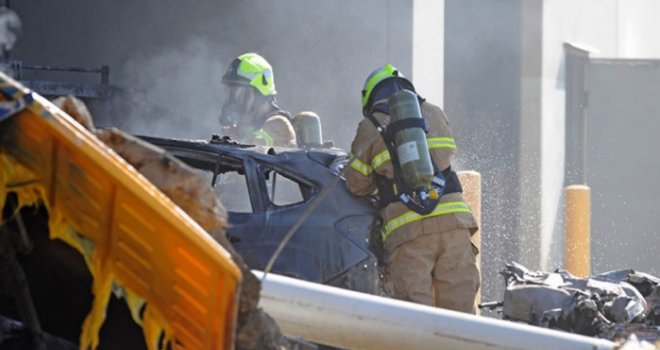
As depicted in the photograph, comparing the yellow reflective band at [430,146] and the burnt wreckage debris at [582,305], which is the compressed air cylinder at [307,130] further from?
the yellow reflective band at [430,146]

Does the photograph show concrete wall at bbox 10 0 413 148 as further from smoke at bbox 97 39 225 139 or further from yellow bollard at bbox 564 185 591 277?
yellow bollard at bbox 564 185 591 277

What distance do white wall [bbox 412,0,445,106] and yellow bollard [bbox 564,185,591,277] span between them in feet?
5.40

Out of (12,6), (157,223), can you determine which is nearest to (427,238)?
(157,223)

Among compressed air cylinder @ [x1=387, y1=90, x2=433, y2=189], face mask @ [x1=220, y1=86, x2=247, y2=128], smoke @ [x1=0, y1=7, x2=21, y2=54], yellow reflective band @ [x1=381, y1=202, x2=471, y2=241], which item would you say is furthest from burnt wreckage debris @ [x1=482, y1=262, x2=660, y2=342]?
smoke @ [x1=0, y1=7, x2=21, y2=54]

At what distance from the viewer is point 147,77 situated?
41.7 ft

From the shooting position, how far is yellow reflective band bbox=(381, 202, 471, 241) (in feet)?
20.3

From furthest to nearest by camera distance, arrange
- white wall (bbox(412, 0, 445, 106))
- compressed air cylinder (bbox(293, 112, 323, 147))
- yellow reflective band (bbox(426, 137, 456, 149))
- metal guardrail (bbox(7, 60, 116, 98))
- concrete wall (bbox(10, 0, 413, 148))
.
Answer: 1. concrete wall (bbox(10, 0, 413, 148))
2. white wall (bbox(412, 0, 445, 106))
3. metal guardrail (bbox(7, 60, 116, 98))
4. compressed air cylinder (bbox(293, 112, 323, 147))
5. yellow reflective band (bbox(426, 137, 456, 149))

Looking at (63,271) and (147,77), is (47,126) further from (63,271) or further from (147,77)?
(147,77)

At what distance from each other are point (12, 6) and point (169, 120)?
1966 millimetres

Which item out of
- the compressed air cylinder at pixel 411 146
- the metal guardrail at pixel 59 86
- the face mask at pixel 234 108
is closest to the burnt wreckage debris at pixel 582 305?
the compressed air cylinder at pixel 411 146

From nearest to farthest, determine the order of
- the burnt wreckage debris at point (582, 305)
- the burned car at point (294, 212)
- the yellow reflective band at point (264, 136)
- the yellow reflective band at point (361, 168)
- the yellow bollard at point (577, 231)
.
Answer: the burned car at point (294, 212), the yellow reflective band at point (361, 168), the burnt wreckage debris at point (582, 305), the yellow reflective band at point (264, 136), the yellow bollard at point (577, 231)

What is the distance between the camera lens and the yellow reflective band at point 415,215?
6176mm

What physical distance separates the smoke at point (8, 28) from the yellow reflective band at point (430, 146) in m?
6.22

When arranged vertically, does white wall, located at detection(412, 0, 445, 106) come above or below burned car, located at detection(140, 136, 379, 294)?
above
